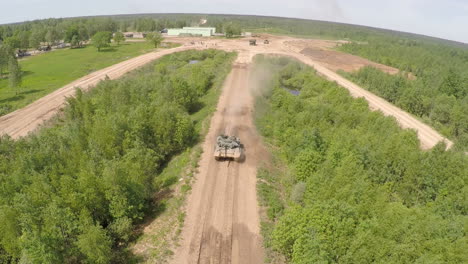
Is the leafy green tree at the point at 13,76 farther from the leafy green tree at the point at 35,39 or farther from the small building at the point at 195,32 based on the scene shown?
the small building at the point at 195,32

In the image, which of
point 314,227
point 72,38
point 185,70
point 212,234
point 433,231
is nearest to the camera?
point 433,231

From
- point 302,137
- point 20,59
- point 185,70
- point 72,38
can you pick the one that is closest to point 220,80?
point 185,70

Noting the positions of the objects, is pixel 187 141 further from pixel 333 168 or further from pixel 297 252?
pixel 297 252

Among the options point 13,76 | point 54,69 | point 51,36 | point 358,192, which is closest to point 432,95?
point 358,192

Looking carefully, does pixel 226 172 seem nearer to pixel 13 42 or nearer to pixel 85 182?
pixel 85 182

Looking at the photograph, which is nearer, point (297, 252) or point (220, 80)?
point (297, 252)

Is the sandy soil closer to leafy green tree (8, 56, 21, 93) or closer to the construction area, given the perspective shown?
the construction area
